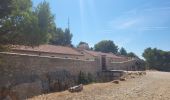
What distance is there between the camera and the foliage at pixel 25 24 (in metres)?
12.7

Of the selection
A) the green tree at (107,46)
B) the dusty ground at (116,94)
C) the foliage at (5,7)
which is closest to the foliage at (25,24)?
the foliage at (5,7)

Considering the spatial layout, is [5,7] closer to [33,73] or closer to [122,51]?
[33,73]

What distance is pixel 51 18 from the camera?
1438cm

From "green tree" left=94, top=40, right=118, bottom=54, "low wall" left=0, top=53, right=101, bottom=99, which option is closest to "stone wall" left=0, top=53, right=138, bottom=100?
"low wall" left=0, top=53, right=101, bottom=99

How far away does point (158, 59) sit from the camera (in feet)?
235

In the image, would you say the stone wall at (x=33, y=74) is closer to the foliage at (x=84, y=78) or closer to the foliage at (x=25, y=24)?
the foliage at (x=84, y=78)

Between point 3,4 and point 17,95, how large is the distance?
586 cm

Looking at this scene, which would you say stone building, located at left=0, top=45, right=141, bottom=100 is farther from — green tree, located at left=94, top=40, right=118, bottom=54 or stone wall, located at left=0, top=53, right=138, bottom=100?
green tree, located at left=94, top=40, right=118, bottom=54

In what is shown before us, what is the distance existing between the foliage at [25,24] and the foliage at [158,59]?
59.5 metres

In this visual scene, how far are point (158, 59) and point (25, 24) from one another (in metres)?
63.7

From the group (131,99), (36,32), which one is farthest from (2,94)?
(131,99)

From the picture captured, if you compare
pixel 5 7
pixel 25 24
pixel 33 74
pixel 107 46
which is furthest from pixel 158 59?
pixel 5 7

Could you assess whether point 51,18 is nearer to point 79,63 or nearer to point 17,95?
point 17,95

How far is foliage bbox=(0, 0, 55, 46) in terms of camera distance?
41.5 ft
